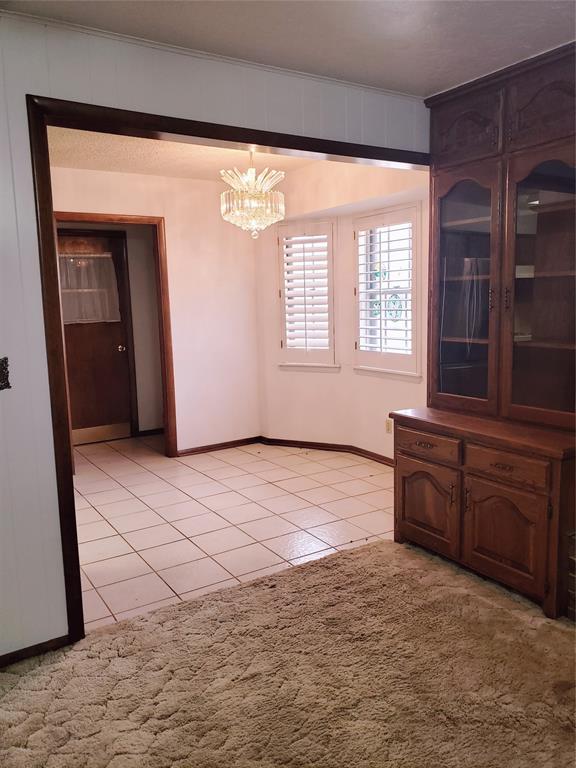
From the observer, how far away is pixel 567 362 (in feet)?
8.75

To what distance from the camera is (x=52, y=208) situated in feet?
7.62

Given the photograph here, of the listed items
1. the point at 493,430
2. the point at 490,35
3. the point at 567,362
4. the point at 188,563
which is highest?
the point at 490,35

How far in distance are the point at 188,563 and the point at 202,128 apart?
7.43 ft

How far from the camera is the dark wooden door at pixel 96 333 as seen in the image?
241 inches

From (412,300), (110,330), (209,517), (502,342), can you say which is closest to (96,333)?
(110,330)

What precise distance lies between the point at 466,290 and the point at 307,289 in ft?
7.98

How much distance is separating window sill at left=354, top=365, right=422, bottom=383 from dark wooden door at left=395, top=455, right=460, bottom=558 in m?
1.44

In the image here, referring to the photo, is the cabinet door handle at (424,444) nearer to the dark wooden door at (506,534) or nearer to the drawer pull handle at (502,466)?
the dark wooden door at (506,534)

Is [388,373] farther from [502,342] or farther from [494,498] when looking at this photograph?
[494,498]

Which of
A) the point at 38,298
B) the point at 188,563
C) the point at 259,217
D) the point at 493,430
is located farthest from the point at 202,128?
the point at 188,563

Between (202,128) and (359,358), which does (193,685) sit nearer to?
(202,128)

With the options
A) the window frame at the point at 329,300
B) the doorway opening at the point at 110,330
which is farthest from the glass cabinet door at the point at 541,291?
the doorway opening at the point at 110,330

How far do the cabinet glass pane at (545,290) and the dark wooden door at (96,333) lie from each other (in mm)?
4548

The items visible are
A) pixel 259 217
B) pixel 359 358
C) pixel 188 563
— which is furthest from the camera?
pixel 359 358
